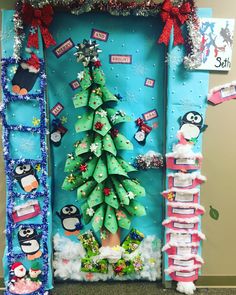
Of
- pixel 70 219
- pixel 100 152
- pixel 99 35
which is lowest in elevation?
pixel 70 219

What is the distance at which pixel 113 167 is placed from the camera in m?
1.97

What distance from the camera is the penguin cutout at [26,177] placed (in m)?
2.04

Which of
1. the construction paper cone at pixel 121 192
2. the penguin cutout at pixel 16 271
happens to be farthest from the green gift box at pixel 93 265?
the construction paper cone at pixel 121 192

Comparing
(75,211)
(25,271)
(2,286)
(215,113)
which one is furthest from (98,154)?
(2,286)

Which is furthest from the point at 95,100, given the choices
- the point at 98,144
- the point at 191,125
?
the point at 191,125

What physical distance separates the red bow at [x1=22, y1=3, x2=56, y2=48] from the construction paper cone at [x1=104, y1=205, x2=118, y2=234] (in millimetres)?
1036

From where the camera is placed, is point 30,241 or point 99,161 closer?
point 99,161

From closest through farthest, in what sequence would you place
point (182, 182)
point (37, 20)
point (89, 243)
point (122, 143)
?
1. point (37, 20)
2. point (122, 143)
3. point (182, 182)
4. point (89, 243)

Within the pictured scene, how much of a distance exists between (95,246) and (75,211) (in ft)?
0.86

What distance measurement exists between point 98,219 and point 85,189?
20cm

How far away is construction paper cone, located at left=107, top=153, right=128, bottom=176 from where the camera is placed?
77.4 inches

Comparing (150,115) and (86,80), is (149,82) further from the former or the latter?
(86,80)

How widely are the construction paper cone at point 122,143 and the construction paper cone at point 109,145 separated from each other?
0.04 m

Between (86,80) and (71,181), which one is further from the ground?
(86,80)
